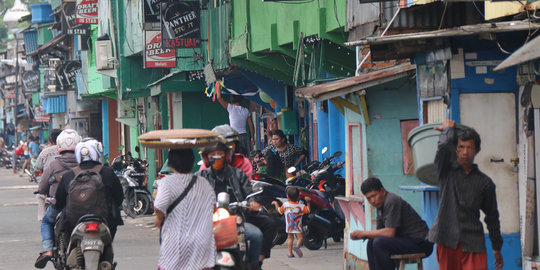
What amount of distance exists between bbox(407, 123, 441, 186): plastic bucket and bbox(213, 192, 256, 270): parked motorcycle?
63.9 inches

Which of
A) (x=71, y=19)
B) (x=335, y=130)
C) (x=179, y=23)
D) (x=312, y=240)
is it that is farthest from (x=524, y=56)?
(x=71, y=19)

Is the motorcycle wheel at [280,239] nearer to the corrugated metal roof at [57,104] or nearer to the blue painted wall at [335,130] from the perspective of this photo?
the blue painted wall at [335,130]

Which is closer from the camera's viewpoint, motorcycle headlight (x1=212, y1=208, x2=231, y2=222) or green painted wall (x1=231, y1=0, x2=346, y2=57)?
motorcycle headlight (x1=212, y1=208, x2=231, y2=222)

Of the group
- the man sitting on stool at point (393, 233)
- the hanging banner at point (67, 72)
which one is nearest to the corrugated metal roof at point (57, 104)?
the hanging banner at point (67, 72)

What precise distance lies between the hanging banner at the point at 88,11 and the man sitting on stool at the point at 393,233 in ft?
103

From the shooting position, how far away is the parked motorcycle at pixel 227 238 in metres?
8.60

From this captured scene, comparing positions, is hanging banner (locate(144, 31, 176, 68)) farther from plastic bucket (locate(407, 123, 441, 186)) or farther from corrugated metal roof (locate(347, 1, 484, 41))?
plastic bucket (locate(407, 123, 441, 186))

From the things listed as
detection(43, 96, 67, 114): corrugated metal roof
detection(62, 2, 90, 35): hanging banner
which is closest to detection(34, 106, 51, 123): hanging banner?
detection(43, 96, 67, 114): corrugated metal roof

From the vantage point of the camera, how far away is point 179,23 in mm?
24844

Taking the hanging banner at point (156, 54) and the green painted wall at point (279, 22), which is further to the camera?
the hanging banner at point (156, 54)

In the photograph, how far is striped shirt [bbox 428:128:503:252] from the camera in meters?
8.23

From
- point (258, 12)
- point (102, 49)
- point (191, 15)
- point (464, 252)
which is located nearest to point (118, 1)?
point (102, 49)

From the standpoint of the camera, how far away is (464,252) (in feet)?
27.3

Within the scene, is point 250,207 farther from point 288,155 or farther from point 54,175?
point 288,155
